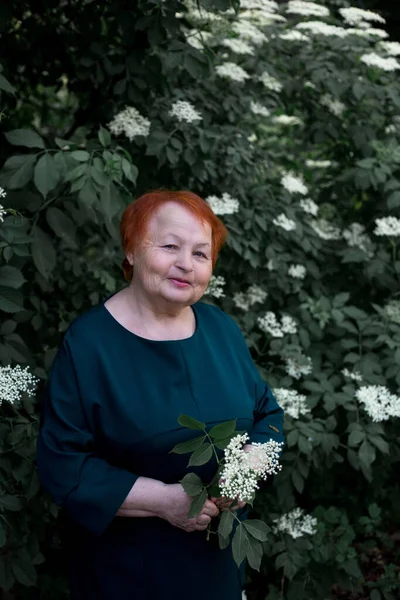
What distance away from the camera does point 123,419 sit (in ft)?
5.60

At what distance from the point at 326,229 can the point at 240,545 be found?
7.70 feet

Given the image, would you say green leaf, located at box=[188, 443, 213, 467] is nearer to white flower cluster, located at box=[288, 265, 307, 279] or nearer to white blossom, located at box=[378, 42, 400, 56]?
white flower cluster, located at box=[288, 265, 307, 279]

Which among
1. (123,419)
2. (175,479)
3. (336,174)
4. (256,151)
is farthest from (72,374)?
(336,174)

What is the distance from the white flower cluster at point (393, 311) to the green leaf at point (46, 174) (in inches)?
65.9

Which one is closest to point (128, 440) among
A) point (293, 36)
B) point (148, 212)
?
point (148, 212)

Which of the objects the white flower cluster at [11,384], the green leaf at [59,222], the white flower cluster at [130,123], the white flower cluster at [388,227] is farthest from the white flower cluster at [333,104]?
the white flower cluster at [11,384]

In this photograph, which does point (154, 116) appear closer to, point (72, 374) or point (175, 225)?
point (175, 225)

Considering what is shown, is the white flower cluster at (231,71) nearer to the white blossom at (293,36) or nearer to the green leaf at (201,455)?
the white blossom at (293,36)

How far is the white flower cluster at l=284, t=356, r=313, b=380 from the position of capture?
2965 millimetres

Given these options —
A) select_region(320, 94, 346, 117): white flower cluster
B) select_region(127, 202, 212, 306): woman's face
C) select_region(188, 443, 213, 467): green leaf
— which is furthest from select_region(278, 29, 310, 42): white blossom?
select_region(188, 443, 213, 467): green leaf

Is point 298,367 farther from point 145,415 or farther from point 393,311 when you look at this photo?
point 145,415

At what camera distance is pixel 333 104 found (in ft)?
12.6

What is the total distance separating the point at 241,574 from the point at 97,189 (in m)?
1.27

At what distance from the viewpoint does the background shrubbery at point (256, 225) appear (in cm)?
237
